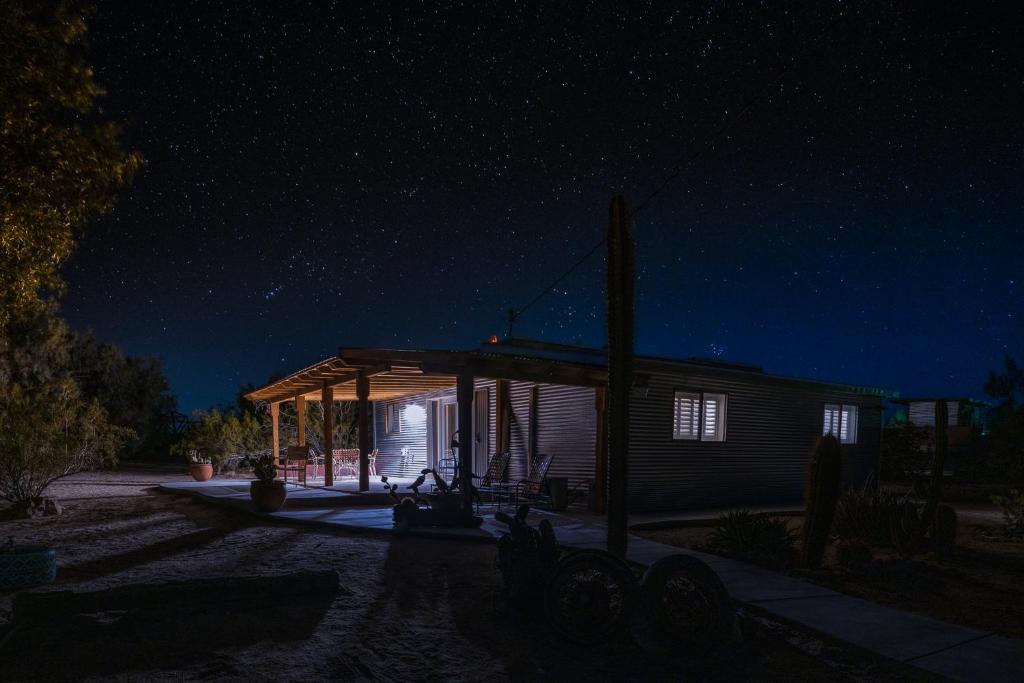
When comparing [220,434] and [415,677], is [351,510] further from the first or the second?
[220,434]

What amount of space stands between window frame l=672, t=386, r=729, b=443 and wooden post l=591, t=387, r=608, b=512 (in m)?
1.75

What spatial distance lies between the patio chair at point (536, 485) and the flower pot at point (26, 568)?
7.39m

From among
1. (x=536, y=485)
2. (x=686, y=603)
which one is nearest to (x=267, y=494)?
(x=536, y=485)

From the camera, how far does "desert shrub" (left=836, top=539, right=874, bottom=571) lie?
6.97 m

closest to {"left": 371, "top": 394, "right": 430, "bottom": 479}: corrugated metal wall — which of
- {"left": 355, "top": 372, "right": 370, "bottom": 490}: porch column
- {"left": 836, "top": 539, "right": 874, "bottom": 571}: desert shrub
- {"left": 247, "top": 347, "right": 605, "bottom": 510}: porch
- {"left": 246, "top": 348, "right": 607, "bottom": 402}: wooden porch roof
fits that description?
{"left": 247, "top": 347, "right": 605, "bottom": 510}: porch

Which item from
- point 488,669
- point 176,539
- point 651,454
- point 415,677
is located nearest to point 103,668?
point 415,677

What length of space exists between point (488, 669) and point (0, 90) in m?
6.88

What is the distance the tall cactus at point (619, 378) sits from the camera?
631 cm

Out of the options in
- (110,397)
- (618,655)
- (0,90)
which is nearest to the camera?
(618,655)

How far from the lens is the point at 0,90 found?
20.2 ft

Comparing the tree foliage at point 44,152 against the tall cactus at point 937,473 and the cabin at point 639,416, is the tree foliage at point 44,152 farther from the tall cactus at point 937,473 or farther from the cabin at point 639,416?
the tall cactus at point 937,473

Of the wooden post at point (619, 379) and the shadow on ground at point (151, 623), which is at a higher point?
the wooden post at point (619, 379)

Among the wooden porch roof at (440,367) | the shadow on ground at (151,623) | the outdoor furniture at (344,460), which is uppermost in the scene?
the wooden porch roof at (440,367)

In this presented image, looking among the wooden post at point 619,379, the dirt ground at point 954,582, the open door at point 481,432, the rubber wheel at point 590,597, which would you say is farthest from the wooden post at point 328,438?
the rubber wheel at point 590,597
